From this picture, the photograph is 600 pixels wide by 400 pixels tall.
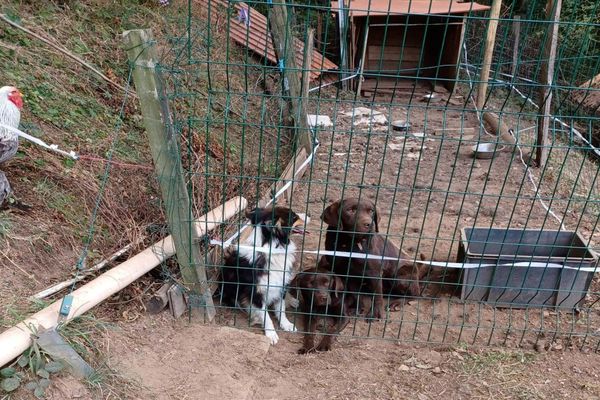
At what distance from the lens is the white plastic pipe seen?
2.82 m

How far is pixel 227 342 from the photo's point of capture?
148 inches

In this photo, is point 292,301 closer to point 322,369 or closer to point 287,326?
point 287,326

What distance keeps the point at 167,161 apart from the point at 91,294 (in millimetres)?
972

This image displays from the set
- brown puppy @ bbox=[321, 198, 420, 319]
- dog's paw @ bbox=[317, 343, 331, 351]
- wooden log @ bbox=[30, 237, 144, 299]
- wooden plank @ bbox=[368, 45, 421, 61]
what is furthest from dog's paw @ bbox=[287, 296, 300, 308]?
wooden plank @ bbox=[368, 45, 421, 61]

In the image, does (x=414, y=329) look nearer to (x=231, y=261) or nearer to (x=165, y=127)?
(x=231, y=261)

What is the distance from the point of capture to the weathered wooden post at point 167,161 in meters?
3.14

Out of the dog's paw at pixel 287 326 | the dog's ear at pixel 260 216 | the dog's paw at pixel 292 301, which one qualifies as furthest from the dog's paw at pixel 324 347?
the dog's ear at pixel 260 216

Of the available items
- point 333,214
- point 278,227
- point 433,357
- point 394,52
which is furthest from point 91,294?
point 394,52

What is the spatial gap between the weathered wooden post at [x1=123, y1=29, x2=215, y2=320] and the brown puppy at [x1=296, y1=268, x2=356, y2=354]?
2.45 feet

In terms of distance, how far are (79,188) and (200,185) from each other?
1.13 metres

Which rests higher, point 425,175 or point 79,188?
point 79,188

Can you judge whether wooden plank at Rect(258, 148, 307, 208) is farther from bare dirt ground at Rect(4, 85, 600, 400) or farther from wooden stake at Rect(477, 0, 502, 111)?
Result: wooden stake at Rect(477, 0, 502, 111)

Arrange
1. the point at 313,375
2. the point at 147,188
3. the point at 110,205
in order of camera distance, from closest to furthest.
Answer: the point at 313,375
the point at 110,205
the point at 147,188

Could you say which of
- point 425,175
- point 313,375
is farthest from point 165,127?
point 425,175
